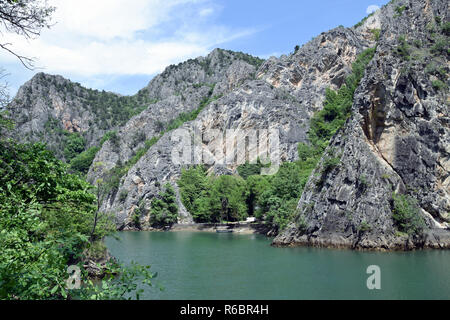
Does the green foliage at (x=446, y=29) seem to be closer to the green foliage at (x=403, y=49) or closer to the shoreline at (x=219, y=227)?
the green foliage at (x=403, y=49)

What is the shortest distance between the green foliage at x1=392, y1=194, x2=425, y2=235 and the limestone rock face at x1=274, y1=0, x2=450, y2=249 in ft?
2.30

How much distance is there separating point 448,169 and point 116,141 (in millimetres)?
105343

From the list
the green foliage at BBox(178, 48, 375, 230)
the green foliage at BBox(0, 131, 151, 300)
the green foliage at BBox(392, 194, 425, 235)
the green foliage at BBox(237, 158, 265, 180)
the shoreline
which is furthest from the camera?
the green foliage at BBox(237, 158, 265, 180)

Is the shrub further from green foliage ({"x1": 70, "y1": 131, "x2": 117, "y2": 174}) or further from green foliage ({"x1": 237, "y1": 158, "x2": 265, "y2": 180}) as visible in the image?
green foliage ({"x1": 70, "y1": 131, "x2": 117, "y2": 174})

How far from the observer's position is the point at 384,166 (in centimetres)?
4800

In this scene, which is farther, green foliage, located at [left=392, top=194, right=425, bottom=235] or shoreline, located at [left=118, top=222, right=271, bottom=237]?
shoreline, located at [left=118, top=222, right=271, bottom=237]

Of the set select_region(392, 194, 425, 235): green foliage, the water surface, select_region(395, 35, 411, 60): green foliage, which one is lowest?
the water surface

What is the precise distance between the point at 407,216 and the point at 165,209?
54.1 meters

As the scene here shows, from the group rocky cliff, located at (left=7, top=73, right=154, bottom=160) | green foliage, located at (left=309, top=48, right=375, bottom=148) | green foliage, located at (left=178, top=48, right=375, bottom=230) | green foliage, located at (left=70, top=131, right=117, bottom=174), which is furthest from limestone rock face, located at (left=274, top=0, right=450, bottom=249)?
rocky cliff, located at (left=7, top=73, right=154, bottom=160)

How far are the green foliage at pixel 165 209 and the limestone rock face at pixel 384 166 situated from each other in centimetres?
4030

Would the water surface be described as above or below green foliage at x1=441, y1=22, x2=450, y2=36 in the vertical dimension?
below

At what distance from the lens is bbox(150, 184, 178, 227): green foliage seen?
83.5 meters

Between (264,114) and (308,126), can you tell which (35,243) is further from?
(308,126)

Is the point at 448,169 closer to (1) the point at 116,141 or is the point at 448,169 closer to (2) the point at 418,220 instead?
(2) the point at 418,220
